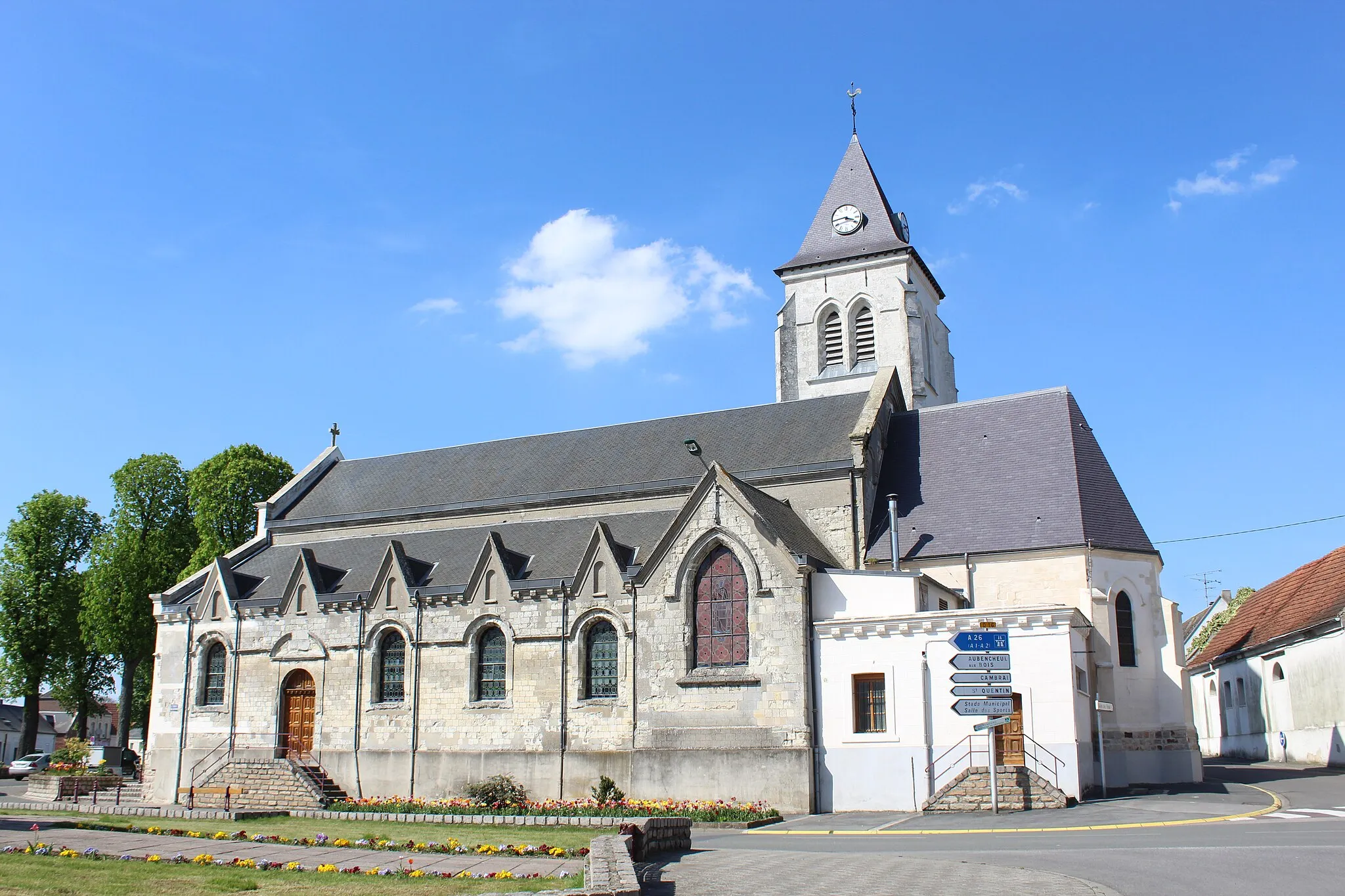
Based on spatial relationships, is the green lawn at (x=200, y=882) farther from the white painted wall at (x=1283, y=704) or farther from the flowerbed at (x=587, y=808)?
the white painted wall at (x=1283, y=704)

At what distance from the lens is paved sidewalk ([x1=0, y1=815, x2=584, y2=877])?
14.0 m

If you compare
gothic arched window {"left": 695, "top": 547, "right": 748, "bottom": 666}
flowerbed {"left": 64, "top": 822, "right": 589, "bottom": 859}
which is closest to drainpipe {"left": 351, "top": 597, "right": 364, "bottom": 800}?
gothic arched window {"left": 695, "top": 547, "right": 748, "bottom": 666}

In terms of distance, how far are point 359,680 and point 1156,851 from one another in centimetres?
2402

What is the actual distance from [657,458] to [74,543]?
35.6 meters

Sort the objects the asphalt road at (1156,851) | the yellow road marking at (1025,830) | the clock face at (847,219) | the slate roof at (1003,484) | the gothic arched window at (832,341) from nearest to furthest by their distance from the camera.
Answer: the asphalt road at (1156,851) < the yellow road marking at (1025,830) < the slate roof at (1003,484) < the gothic arched window at (832,341) < the clock face at (847,219)

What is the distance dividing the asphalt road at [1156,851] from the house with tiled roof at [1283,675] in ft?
46.5

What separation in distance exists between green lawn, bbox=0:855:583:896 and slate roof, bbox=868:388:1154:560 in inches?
791

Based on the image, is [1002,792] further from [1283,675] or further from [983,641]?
[1283,675]

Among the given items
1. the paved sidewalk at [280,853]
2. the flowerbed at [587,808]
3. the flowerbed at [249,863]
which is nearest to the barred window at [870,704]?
the flowerbed at [587,808]

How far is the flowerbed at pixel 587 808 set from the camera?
923 inches

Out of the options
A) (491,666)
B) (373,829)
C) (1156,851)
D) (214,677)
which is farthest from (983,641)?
(214,677)

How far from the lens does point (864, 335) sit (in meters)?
50.2

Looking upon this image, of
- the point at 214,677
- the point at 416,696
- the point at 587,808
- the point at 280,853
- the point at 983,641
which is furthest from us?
the point at 214,677

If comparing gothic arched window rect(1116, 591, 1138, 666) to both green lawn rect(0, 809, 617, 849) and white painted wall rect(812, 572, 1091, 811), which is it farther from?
green lawn rect(0, 809, 617, 849)
